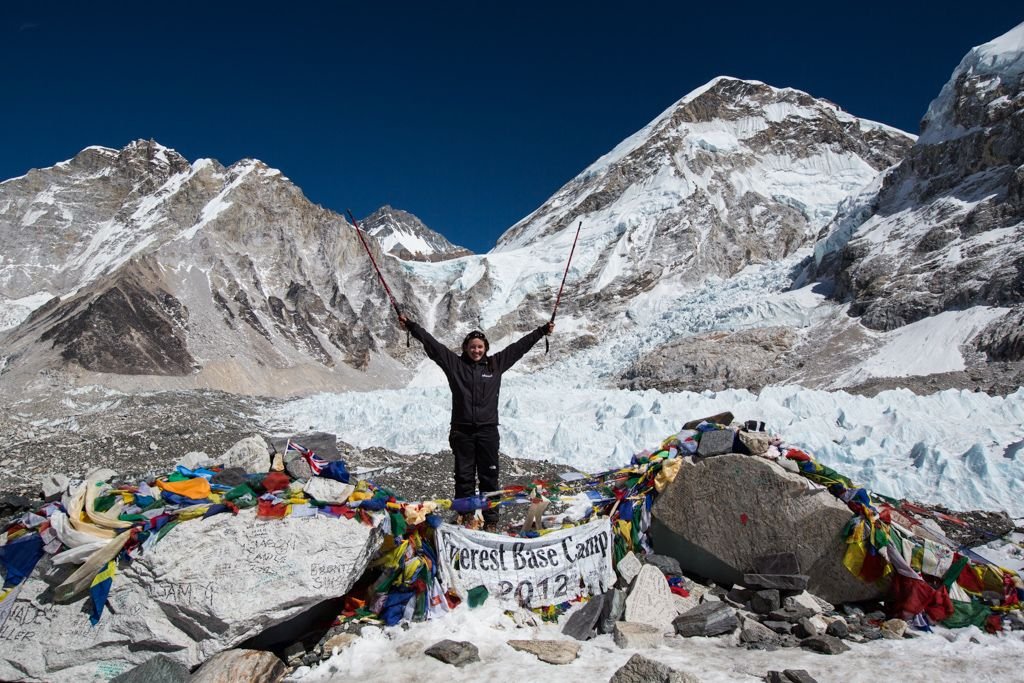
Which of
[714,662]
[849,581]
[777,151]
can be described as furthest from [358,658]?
[777,151]

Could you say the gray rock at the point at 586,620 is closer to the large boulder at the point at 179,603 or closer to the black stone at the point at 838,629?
the black stone at the point at 838,629

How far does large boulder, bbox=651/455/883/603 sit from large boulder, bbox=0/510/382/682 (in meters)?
3.02

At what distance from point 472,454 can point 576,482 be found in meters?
2.03

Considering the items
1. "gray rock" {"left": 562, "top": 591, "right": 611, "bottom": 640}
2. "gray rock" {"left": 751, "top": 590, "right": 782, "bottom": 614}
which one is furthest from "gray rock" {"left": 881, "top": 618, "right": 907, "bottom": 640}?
"gray rock" {"left": 562, "top": 591, "right": 611, "bottom": 640}

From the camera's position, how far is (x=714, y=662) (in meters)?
3.98

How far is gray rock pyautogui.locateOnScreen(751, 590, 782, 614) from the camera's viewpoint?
4.79 metres

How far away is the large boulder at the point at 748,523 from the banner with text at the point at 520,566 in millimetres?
853

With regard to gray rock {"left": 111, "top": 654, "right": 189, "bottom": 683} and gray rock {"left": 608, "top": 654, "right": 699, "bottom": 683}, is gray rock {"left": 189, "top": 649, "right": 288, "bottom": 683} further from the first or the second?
gray rock {"left": 608, "top": 654, "right": 699, "bottom": 683}

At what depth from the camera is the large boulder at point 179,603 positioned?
12.5 ft

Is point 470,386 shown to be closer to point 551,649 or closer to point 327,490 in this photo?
point 327,490

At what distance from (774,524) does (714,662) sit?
162cm

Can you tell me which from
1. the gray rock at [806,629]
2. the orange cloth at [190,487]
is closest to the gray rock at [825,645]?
the gray rock at [806,629]

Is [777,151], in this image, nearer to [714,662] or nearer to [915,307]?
[915,307]

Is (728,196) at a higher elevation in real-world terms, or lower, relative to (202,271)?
higher
